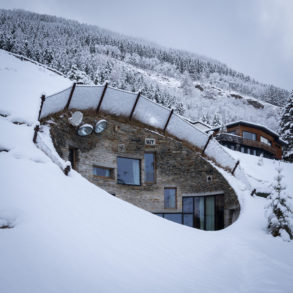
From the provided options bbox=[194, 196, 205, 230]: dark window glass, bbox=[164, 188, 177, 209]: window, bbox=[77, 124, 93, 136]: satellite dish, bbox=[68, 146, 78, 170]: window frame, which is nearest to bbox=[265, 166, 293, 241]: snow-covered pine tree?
bbox=[194, 196, 205, 230]: dark window glass

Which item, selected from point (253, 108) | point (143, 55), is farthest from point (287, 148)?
point (143, 55)

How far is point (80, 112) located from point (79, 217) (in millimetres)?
6984

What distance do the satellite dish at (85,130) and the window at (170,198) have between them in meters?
4.93

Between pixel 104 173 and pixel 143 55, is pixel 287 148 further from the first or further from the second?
Answer: pixel 143 55

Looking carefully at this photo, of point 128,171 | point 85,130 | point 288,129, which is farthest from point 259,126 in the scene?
point 85,130

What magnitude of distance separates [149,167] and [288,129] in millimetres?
28674

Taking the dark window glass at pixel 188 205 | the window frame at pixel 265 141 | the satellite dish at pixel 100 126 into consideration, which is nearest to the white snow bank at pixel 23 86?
the satellite dish at pixel 100 126

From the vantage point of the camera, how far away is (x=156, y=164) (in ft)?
45.1

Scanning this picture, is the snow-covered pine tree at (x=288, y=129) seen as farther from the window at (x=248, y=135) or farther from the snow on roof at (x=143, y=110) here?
the snow on roof at (x=143, y=110)

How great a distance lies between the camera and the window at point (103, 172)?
Answer: 1220 centimetres

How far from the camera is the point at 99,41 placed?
354ft

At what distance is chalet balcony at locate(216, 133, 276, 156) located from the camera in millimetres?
28836

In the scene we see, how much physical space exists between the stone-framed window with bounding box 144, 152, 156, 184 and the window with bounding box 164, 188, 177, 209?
2.95ft

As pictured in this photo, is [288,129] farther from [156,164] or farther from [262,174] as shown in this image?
[156,164]
